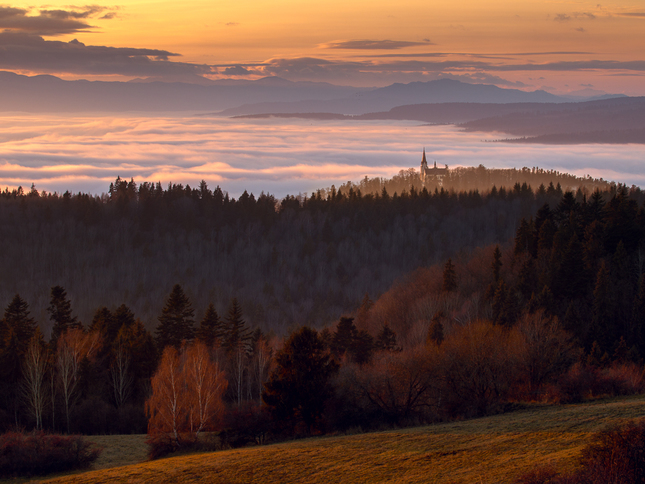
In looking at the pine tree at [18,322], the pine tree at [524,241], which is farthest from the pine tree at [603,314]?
the pine tree at [18,322]

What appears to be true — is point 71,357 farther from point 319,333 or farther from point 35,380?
point 319,333

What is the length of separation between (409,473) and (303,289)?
12823 centimetres

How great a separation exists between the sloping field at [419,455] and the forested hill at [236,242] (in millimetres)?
107087

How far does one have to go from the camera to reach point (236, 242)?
161 m

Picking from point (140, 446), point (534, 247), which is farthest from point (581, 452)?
point (534, 247)

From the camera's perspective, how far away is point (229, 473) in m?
20.7

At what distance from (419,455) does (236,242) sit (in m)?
144

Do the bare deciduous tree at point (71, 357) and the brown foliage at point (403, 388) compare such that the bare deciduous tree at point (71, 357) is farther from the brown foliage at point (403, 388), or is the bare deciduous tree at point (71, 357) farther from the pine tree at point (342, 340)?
the brown foliage at point (403, 388)

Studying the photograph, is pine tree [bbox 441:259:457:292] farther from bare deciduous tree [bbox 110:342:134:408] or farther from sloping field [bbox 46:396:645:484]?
sloping field [bbox 46:396:645:484]

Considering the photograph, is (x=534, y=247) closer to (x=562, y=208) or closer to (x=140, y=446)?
(x=562, y=208)

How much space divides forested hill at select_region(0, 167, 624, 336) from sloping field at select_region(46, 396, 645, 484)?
351 feet

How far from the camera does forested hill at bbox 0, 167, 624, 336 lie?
14175 centimetres

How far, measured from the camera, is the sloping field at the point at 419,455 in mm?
17875

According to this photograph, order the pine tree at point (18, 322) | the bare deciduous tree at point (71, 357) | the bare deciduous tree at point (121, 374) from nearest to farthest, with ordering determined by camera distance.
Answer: the bare deciduous tree at point (71, 357) → the bare deciduous tree at point (121, 374) → the pine tree at point (18, 322)
